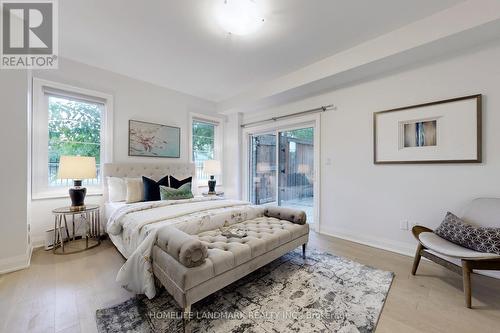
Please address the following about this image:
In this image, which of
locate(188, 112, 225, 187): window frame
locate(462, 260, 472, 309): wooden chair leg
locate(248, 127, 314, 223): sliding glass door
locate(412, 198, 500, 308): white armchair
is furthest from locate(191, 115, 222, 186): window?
locate(462, 260, 472, 309): wooden chair leg

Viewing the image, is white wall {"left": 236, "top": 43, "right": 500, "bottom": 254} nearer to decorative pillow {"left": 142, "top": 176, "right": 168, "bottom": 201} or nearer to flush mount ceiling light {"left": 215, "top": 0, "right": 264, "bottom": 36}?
flush mount ceiling light {"left": 215, "top": 0, "right": 264, "bottom": 36}

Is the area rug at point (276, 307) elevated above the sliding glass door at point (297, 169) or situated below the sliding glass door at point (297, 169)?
below

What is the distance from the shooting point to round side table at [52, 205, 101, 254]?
2734 millimetres

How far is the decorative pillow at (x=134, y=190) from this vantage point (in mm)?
3126

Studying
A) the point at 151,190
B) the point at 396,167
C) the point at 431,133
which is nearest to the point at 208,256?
the point at 151,190

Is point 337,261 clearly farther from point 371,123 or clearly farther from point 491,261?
point 371,123

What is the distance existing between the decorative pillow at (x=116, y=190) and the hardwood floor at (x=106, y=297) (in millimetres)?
881

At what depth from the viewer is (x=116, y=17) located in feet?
7.29

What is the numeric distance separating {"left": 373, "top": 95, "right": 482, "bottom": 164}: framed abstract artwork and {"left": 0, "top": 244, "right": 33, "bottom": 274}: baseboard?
4.51m

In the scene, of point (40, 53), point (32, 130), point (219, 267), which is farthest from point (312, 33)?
point (32, 130)

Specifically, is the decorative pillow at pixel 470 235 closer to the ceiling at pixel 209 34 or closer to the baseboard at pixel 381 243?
the baseboard at pixel 381 243

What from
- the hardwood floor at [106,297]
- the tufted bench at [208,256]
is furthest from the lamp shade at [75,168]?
the tufted bench at [208,256]

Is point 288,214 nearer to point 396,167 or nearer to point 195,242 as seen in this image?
point 195,242

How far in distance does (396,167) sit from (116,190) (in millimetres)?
4099
